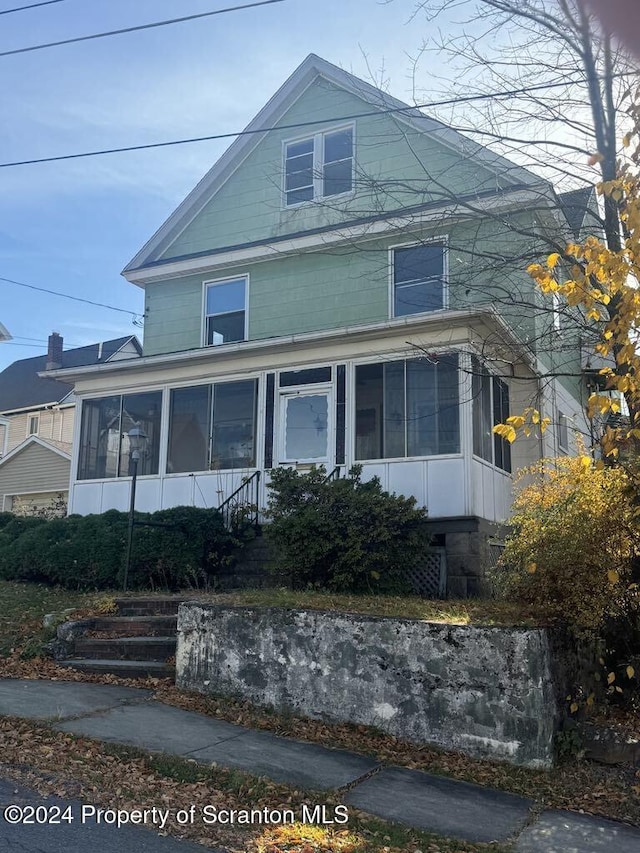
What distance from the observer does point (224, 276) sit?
1630 cm

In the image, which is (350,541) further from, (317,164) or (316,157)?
(316,157)

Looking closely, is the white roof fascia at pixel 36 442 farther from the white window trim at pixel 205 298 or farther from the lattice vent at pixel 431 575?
the lattice vent at pixel 431 575

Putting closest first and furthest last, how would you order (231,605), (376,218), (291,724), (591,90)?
1. (291,724)
2. (231,605)
3. (591,90)
4. (376,218)

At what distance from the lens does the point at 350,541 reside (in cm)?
969

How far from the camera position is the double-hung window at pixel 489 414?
1147 centimetres

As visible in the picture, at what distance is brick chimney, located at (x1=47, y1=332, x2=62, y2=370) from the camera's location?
31.5 meters

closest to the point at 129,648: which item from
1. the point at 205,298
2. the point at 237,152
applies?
the point at 205,298

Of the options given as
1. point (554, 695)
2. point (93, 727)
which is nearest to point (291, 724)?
point (93, 727)

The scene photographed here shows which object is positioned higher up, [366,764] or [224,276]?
[224,276]

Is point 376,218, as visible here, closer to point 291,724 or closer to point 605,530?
point 605,530

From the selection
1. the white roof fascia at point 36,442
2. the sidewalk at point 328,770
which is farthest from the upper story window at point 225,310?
the sidewalk at point 328,770

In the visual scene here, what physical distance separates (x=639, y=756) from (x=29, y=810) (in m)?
4.45

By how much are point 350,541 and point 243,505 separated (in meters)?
3.22

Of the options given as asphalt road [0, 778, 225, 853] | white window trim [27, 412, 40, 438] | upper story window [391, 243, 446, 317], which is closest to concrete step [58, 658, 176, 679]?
asphalt road [0, 778, 225, 853]
